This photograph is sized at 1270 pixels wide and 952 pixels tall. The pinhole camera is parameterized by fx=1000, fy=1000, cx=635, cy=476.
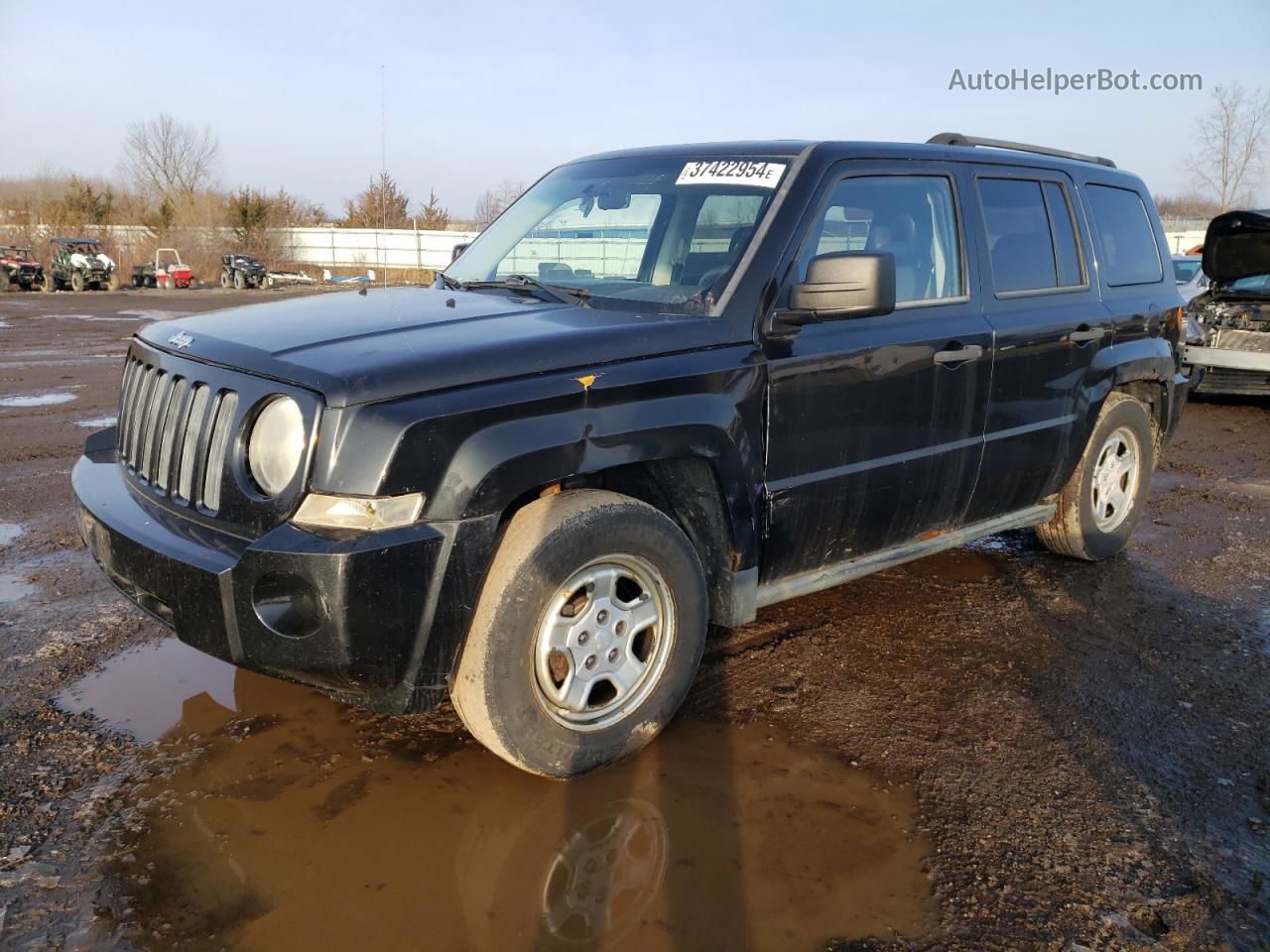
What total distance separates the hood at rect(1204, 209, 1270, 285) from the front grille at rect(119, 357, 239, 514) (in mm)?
9193

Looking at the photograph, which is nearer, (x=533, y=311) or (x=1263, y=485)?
(x=533, y=311)

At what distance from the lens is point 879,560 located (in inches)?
157

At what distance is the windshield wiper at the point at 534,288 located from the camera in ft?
11.9

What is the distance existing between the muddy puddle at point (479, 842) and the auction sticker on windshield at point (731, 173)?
1962 mm

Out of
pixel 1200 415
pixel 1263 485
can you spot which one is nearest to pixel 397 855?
pixel 1263 485

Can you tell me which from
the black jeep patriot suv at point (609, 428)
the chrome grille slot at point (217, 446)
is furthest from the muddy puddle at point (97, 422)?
the chrome grille slot at point (217, 446)

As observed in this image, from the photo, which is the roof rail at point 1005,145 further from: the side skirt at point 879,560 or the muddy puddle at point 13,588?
the muddy puddle at point 13,588

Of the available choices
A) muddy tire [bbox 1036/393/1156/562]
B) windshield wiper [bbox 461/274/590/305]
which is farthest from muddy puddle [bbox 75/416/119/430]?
muddy tire [bbox 1036/393/1156/562]

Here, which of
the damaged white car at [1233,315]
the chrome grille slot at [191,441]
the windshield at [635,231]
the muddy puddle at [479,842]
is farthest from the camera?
the damaged white car at [1233,315]

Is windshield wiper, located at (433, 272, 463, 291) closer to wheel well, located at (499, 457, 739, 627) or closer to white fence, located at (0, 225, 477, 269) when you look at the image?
wheel well, located at (499, 457, 739, 627)

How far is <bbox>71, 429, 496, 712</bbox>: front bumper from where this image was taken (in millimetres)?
2562

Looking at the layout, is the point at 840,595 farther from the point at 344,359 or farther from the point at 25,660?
the point at 25,660

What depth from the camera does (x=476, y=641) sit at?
9.18 feet

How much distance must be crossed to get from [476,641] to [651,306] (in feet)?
4.36
